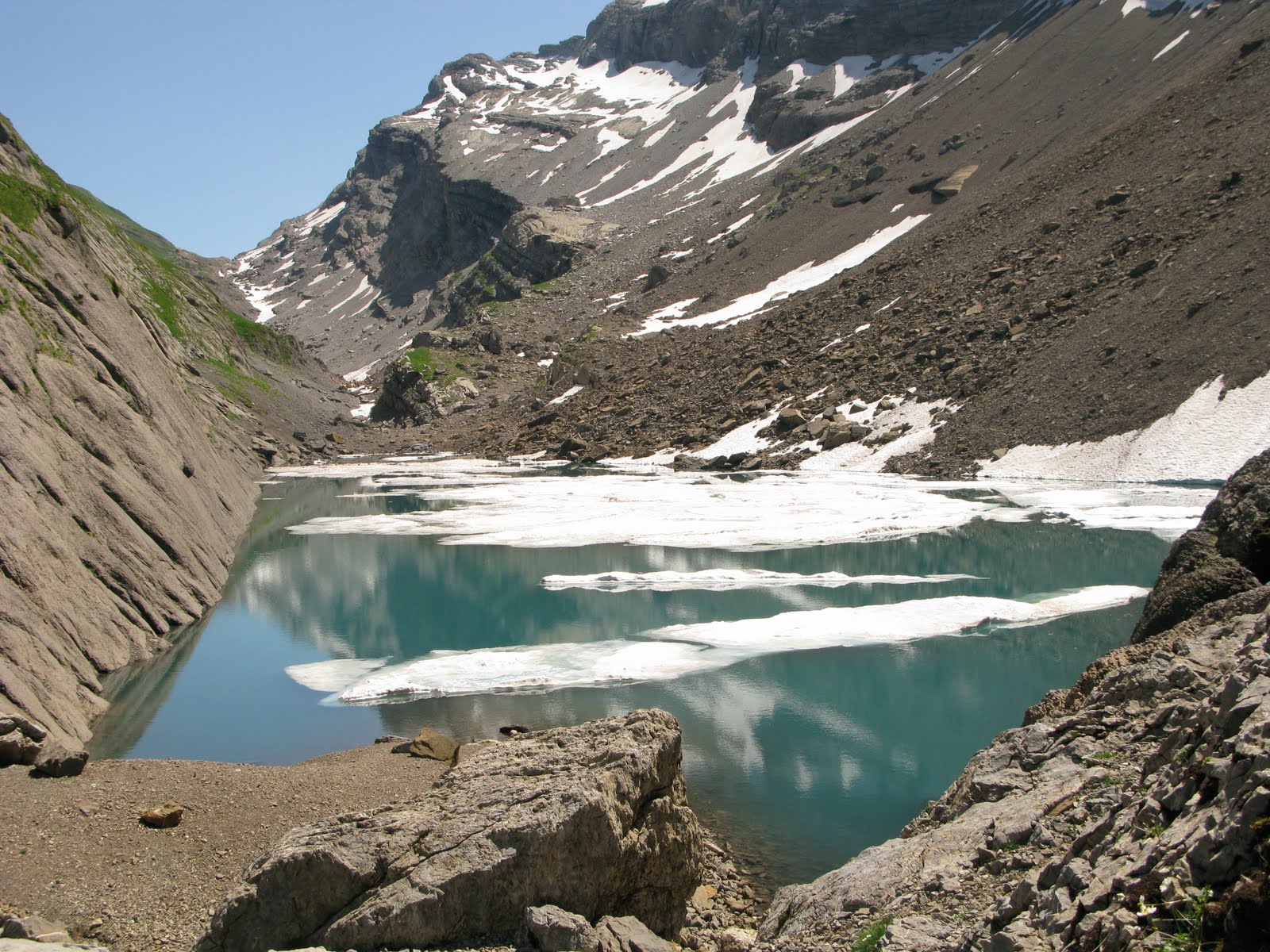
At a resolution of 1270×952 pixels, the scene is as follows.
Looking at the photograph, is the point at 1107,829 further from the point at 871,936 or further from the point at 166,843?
the point at 166,843

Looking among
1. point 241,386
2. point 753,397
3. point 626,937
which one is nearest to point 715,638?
point 626,937

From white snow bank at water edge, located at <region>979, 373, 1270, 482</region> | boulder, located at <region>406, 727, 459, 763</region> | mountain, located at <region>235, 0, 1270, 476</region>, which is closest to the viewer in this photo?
boulder, located at <region>406, 727, 459, 763</region>

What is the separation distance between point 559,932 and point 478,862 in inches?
30.4

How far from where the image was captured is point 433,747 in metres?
12.6

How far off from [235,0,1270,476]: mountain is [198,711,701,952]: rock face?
35.8m

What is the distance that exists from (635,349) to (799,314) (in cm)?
1465

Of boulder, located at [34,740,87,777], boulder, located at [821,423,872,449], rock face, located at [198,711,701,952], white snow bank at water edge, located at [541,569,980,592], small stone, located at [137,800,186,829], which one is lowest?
boulder, located at [821,423,872,449]

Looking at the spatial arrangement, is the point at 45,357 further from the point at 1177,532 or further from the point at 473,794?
the point at 1177,532

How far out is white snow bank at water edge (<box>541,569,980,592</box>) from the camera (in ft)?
79.9

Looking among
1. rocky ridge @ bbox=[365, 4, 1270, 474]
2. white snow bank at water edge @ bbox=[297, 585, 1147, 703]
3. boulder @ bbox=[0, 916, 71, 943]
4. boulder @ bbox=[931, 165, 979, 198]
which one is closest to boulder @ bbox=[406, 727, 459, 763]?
white snow bank at water edge @ bbox=[297, 585, 1147, 703]

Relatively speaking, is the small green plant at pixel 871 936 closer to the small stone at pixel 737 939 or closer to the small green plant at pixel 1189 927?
the small stone at pixel 737 939

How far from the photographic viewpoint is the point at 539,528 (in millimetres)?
33281

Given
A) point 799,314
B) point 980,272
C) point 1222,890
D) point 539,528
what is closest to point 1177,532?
point 539,528

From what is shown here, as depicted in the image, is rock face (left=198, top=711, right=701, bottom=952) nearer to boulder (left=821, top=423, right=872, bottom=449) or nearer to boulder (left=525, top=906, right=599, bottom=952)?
boulder (left=525, top=906, right=599, bottom=952)
